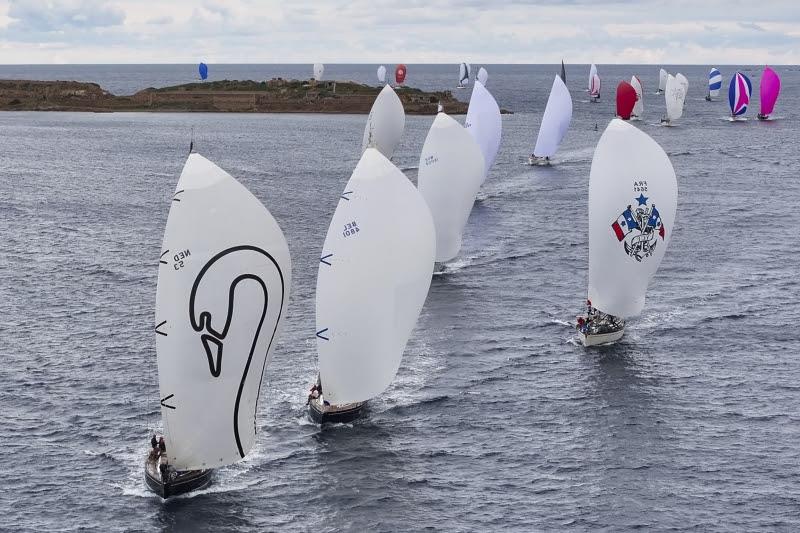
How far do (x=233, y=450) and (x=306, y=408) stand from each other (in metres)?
9.65

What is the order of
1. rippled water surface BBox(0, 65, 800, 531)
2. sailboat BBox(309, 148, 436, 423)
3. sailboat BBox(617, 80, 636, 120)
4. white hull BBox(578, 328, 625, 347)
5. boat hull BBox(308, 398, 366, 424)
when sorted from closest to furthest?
rippled water surface BBox(0, 65, 800, 531) → boat hull BBox(308, 398, 366, 424) → sailboat BBox(309, 148, 436, 423) → white hull BBox(578, 328, 625, 347) → sailboat BBox(617, 80, 636, 120)

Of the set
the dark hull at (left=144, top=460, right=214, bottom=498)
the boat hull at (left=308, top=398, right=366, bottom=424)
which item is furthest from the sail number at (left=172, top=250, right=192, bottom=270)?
the boat hull at (left=308, top=398, right=366, bottom=424)

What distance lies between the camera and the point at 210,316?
163ft

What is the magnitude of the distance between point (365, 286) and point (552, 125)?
105m

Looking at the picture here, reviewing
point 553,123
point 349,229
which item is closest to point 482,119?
point 553,123

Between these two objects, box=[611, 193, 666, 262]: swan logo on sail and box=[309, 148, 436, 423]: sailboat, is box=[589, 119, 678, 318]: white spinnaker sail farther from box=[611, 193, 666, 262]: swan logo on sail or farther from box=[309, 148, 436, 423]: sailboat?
box=[309, 148, 436, 423]: sailboat

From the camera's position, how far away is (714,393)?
65.1 metres

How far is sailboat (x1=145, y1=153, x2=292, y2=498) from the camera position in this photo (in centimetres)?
4925

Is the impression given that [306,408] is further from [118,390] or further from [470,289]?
[470,289]

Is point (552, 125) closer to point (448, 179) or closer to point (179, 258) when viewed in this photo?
point (448, 179)

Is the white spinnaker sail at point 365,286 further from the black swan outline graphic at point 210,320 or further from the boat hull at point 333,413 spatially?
the black swan outline graphic at point 210,320

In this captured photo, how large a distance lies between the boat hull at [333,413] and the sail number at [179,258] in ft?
45.8

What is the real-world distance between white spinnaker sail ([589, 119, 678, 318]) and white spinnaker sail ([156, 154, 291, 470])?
30.1m

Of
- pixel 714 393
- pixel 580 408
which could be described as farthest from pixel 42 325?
pixel 714 393
